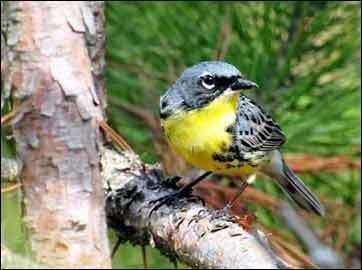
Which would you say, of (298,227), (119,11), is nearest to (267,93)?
(119,11)

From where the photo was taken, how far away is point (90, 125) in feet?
4.80

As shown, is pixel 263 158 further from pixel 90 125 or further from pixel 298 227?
pixel 298 227

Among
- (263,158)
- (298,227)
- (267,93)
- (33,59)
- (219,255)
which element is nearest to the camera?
(298,227)

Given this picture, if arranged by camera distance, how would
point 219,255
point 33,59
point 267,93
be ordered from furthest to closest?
point 267,93 → point 33,59 → point 219,255

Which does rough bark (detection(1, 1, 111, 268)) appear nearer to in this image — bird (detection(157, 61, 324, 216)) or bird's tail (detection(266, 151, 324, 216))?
bird (detection(157, 61, 324, 216))

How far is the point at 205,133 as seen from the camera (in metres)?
1.65

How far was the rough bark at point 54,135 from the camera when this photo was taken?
139cm

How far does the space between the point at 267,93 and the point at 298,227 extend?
1271 mm

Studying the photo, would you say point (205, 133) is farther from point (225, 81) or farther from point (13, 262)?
point (13, 262)

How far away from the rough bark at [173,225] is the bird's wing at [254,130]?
0.22 m

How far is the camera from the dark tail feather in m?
1.88

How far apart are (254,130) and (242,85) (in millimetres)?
137

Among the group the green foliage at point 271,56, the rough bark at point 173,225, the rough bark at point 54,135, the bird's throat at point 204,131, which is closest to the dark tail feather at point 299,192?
the green foliage at point 271,56

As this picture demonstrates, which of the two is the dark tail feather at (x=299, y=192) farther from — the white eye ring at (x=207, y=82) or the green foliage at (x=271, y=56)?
the white eye ring at (x=207, y=82)
